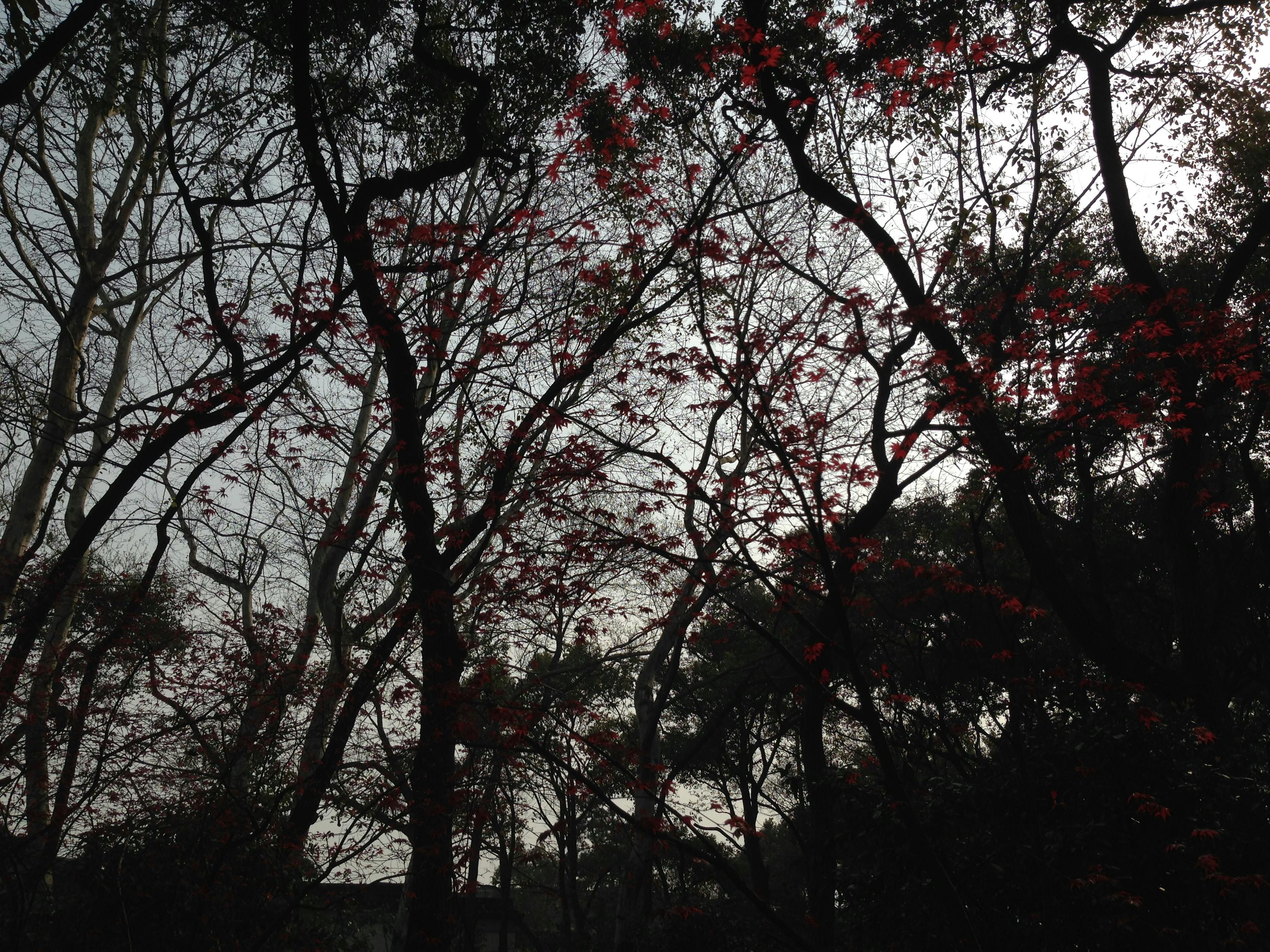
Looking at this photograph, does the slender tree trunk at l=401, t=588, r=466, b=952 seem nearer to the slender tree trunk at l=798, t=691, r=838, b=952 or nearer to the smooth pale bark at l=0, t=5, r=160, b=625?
→ the slender tree trunk at l=798, t=691, r=838, b=952

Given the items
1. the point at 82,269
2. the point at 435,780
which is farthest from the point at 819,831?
the point at 82,269

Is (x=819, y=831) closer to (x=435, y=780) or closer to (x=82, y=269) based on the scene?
(x=435, y=780)

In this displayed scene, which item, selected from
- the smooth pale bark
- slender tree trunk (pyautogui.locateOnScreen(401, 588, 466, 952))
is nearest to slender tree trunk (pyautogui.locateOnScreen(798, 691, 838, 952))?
slender tree trunk (pyautogui.locateOnScreen(401, 588, 466, 952))

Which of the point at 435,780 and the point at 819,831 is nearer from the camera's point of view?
the point at 435,780

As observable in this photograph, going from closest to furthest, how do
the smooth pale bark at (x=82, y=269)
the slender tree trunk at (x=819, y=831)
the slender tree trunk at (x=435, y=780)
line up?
the slender tree trunk at (x=435, y=780)
the slender tree trunk at (x=819, y=831)
the smooth pale bark at (x=82, y=269)

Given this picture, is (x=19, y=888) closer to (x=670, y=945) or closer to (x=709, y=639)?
(x=670, y=945)

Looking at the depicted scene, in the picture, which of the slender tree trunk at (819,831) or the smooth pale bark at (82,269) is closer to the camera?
the slender tree trunk at (819,831)

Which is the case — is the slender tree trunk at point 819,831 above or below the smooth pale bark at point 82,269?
below

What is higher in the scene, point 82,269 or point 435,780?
point 82,269

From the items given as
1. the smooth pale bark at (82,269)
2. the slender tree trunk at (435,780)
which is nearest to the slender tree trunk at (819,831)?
the slender tree trunk at (435,780)

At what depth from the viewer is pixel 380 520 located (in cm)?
606

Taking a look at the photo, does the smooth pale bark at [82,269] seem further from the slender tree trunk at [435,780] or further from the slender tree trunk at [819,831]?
the slender tree trunk at [819,831]

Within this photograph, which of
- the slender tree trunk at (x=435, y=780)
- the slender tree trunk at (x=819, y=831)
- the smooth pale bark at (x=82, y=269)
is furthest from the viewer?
the smooth pale bark at (x=82, y=269)

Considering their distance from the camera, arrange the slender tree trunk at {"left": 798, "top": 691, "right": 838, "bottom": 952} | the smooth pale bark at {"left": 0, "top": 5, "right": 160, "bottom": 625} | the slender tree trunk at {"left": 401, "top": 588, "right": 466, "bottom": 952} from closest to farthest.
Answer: the slender tree trunk at {"left": 401, "top": 588, "right": 466, "bottom": 952} < the slender tree trunk at {"left": 798, "top": 691, "right": 838, "bottom": 952} < the smooth pale bark at {"left": 0, "top": 5, "right": 160, "bottom": 625}
